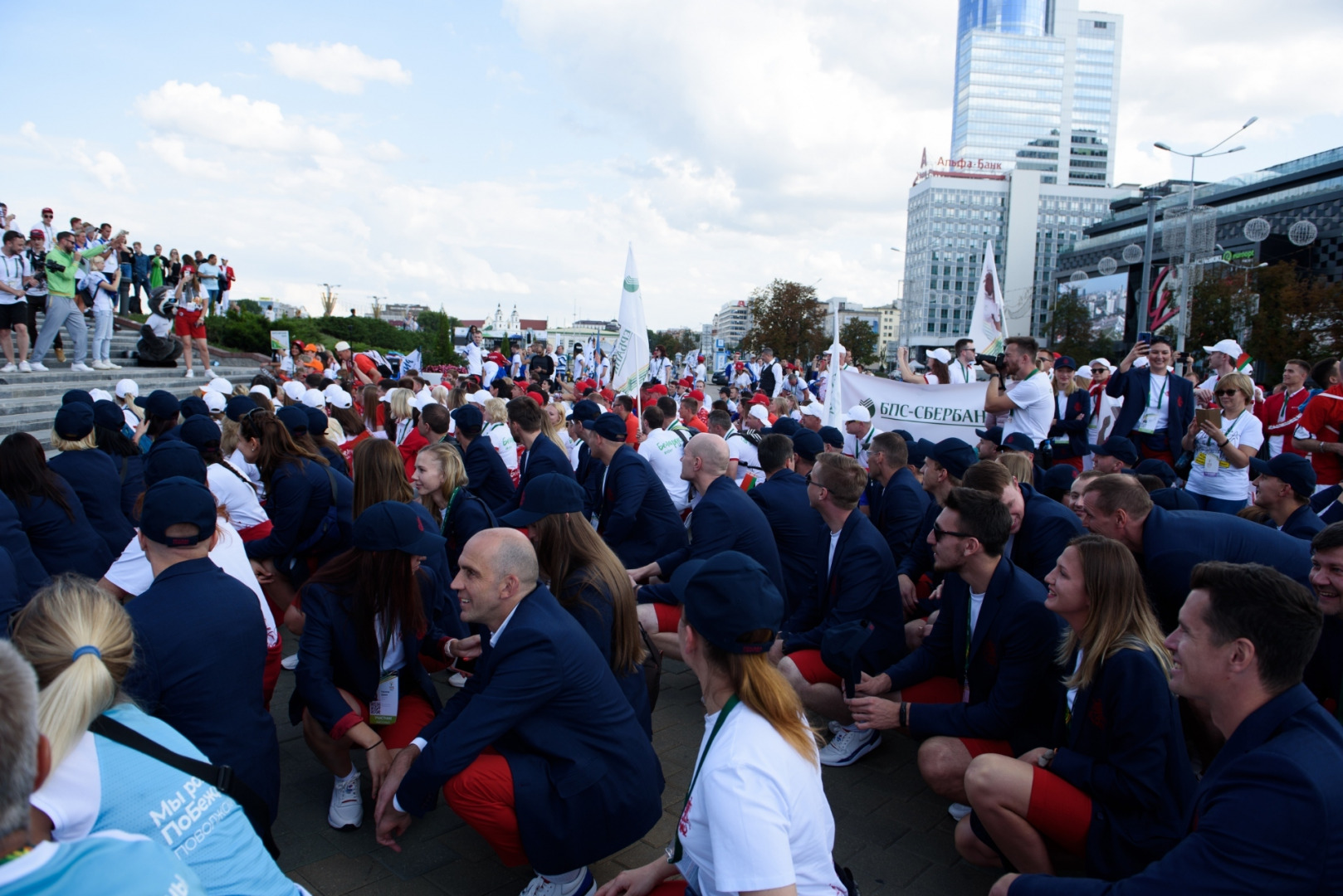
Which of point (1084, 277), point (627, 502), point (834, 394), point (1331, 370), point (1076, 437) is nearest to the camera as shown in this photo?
point (627, 502)

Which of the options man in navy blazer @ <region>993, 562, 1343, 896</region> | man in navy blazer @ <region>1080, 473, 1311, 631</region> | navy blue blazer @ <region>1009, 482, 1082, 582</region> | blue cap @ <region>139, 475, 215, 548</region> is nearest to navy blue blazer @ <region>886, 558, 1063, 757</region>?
man in navy blazer @ <region>1080, 473, 1311, 631</region>

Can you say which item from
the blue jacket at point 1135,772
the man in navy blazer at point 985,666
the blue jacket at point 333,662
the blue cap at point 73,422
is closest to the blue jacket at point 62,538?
the blue cap at point 73,422

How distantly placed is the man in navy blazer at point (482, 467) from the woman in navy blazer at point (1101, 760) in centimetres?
476

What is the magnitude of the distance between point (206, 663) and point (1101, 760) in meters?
3.16

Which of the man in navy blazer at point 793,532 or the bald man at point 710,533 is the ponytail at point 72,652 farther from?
the man in navy blazer at point 793,532

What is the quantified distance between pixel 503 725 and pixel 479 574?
540 millimetres

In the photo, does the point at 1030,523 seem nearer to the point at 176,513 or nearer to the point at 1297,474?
the point at 1297,474

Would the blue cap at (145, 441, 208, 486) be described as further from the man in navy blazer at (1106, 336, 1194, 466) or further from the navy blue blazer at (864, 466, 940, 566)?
the man in navy blazer at (1106, 336, 1194, 466)

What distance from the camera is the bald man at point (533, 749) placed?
9.46 feet

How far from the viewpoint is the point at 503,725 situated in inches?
113

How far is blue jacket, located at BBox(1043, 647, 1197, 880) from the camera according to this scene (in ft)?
9.06

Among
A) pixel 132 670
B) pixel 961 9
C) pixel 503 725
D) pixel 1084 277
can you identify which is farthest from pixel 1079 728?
pixel 961 9

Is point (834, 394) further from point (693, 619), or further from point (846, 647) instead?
point (693, 619)

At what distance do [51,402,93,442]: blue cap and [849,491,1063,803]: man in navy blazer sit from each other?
17.0ft
